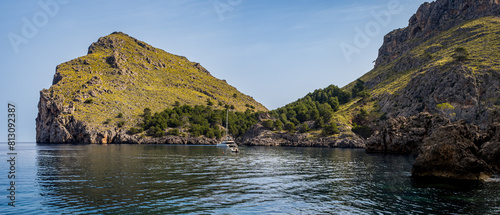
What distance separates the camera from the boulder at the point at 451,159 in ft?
125

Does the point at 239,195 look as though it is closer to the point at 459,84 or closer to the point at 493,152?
the point at 493,152

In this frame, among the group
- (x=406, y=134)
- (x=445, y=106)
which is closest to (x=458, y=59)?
(x=445, y=106)

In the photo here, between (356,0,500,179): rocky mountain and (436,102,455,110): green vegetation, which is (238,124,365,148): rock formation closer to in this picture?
(356,0,500,179): rocky mountain

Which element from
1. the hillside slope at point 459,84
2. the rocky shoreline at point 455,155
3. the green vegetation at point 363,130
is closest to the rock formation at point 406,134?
the hillside slope at point 459,84

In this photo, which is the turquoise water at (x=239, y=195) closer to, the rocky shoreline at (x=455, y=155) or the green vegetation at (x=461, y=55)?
the rocky shoreline at (x=455, y=155)

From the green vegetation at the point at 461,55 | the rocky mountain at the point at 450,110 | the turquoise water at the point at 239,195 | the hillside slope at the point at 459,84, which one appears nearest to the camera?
the turquoise water at the point at 239,195

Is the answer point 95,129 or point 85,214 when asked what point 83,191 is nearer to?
point 85,214

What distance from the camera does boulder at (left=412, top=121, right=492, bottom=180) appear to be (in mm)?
38031

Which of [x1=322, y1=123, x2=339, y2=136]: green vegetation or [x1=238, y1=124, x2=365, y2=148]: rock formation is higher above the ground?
[x1=322, y1=123, x2=339, y2=136]: green vegetation

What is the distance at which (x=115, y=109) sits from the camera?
639ft

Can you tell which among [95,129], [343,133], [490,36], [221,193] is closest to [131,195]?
[221,193]

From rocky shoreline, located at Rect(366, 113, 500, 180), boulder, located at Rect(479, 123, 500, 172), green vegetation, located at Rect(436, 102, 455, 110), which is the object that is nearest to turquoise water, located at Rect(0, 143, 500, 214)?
rocky shoreline, located at Rect(366, 113, 500, 180)

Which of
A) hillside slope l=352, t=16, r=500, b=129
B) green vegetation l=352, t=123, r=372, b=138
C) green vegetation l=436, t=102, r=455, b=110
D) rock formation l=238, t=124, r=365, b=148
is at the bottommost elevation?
rock formation l=238, t=124, r=365, b=148

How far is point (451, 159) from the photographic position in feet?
129
